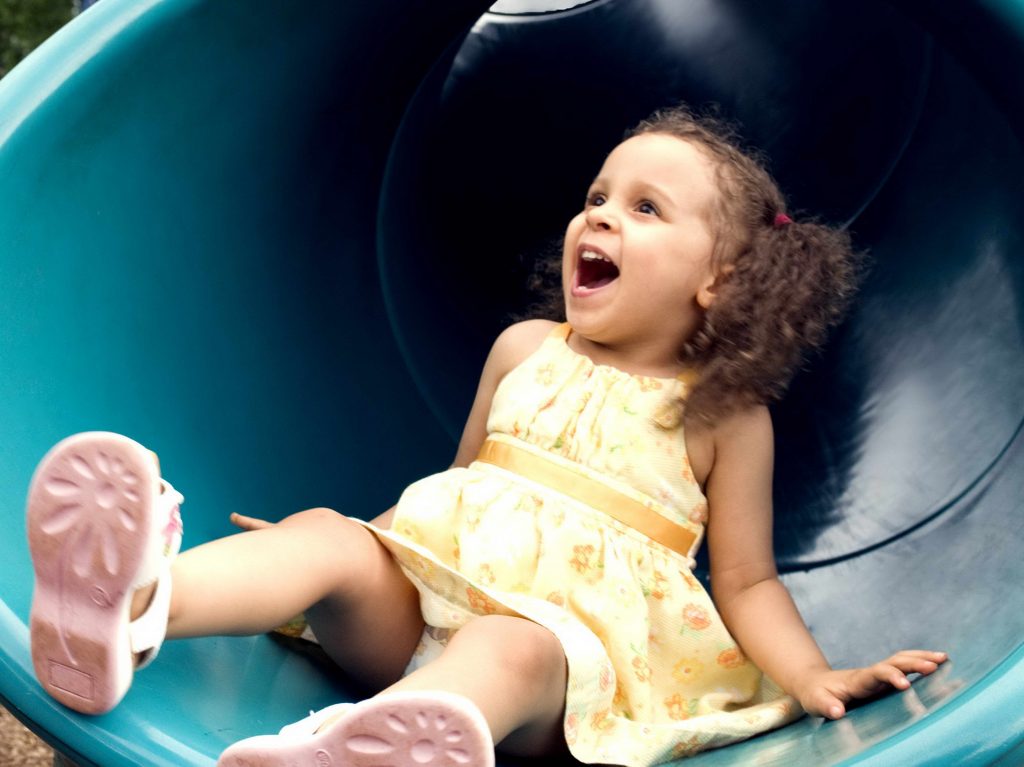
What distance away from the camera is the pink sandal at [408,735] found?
99 centimetres

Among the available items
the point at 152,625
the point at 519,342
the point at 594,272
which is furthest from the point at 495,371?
the point at 152,625

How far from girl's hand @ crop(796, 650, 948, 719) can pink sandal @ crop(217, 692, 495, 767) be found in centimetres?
49

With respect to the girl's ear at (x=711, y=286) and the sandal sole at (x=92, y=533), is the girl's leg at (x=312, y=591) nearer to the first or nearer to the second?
the sandal sole at (x=92, y=533)

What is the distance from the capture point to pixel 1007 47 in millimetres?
1591

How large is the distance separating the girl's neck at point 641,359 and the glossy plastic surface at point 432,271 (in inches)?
17.7

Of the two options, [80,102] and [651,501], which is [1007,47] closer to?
[651,501]

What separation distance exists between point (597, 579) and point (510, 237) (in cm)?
99

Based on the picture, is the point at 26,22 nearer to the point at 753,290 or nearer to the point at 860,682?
the point at 753,290

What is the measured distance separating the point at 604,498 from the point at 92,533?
A: 0.70 m

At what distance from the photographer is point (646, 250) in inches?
67.0

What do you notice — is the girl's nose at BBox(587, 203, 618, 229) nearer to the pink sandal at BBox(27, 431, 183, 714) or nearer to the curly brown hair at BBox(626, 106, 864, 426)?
the curly brown hair at BBox(626, 106, 864, 426)

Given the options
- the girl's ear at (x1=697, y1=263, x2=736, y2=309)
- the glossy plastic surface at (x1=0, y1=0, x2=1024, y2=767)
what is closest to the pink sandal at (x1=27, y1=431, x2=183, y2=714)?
the glossy plastic surface at (x1=0, y1=0, x2=1024, y2=767)

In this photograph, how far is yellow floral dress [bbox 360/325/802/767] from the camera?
1.37 meters

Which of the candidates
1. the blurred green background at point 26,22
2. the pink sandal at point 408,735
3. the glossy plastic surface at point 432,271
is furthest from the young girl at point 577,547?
the blurred green background at point 26,22
